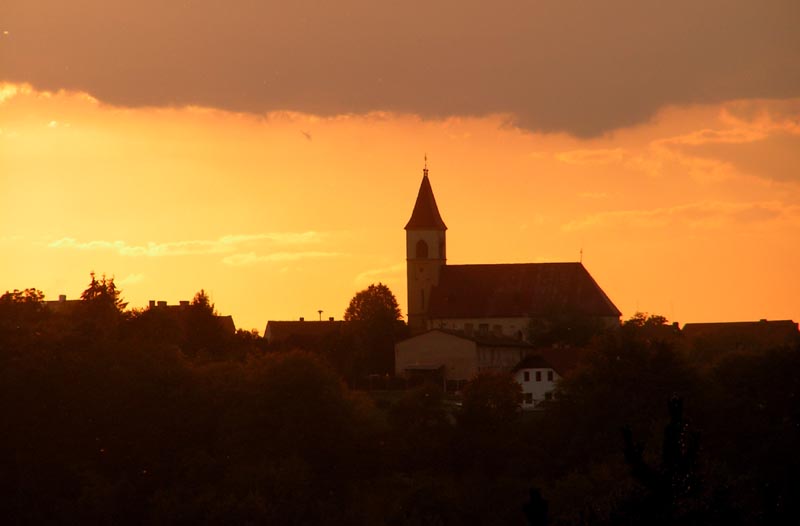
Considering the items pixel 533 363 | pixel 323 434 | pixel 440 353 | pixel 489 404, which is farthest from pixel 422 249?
pixel 323 434

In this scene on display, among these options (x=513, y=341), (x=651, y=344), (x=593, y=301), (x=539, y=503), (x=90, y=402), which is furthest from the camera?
(x=593, y=301)

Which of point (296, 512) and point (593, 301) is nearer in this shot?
point (296, 512)

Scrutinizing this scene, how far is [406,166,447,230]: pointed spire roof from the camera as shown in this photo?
14238 centimetres

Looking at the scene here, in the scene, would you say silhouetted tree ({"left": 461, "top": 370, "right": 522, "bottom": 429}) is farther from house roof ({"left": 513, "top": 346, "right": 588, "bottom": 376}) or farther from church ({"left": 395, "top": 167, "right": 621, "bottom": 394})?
church ({"left": 395, "top": 167, "right": 621, "bottom": 394})

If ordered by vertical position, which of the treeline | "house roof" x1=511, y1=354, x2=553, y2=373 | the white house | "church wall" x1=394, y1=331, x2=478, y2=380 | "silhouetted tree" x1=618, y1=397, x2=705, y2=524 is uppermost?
"church wall" x1=394, y1=331, x2=478, y2=380

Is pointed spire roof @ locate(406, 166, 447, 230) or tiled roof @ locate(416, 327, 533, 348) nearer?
tiled roof @ locate(416, 327, 533, 348)

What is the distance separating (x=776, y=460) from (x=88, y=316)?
32972 mm

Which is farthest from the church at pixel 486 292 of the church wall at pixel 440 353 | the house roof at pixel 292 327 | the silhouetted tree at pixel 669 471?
the silhouetted tree at pixel 669 471

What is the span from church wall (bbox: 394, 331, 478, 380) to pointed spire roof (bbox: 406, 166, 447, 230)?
95.6ft

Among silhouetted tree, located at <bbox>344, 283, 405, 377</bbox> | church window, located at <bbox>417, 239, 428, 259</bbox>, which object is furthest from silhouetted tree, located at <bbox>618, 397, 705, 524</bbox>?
church window, located at <bbox>417, 239, 428, 259</bbox>

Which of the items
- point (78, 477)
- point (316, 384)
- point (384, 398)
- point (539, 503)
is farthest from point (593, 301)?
point (539, 503)

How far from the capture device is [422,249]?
465 feet

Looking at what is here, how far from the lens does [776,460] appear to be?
72875 millimetres

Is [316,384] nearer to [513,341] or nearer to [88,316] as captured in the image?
[88,316]
